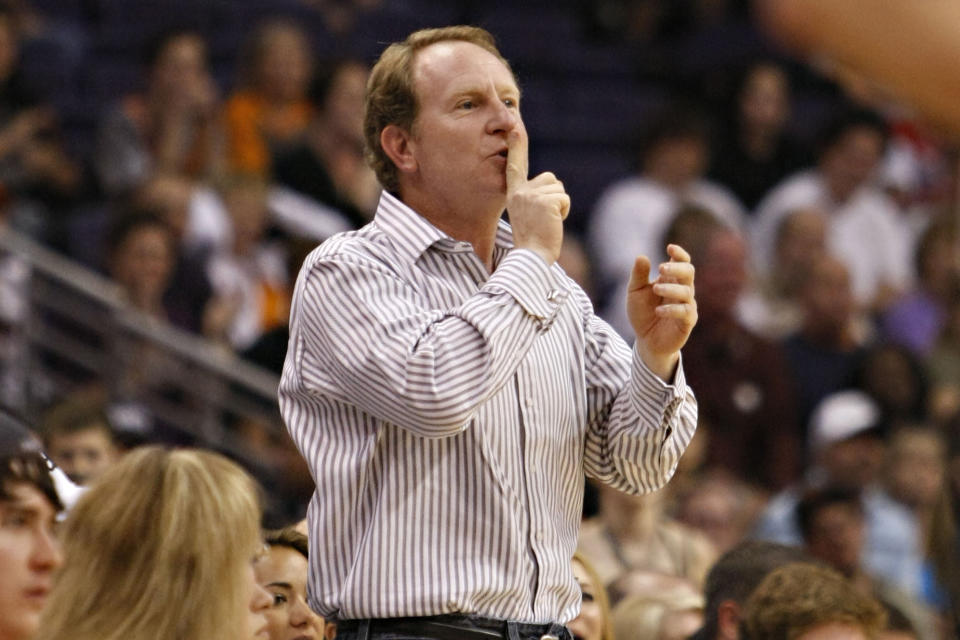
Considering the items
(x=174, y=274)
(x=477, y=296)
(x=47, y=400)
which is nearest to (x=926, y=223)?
(x=174, y=274)

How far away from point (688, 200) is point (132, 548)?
6.29 m

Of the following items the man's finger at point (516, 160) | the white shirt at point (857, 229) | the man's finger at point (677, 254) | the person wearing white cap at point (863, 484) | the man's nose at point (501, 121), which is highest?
the white shirt at point (857, 229)

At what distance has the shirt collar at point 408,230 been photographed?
2740 millimetres

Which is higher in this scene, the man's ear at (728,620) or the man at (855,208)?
the man at (855,208)

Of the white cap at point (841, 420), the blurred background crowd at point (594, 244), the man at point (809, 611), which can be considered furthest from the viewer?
the white cap at point (841, 420)

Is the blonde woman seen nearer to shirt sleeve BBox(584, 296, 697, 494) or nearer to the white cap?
shirt sleeve BBox(584, 296, 697, 494)

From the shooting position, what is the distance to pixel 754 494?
6828mm

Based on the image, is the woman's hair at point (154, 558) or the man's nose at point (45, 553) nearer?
the woman's hair at point (154, 558)

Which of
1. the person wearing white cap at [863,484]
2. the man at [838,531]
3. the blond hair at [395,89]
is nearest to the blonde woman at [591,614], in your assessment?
the blond hair at [395,89]

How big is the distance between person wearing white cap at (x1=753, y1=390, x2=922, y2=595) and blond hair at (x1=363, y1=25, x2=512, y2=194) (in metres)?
3.77

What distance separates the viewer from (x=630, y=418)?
2.74 m

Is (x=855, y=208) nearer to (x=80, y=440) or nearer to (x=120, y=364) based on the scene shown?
(x=120, y=364)

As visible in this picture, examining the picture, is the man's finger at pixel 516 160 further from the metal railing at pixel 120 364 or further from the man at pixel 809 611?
the metal railing at pixel 120 364

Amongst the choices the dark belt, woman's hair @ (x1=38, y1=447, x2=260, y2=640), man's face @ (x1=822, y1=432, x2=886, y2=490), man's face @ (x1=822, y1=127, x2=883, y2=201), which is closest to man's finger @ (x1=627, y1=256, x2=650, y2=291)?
the dark belt
